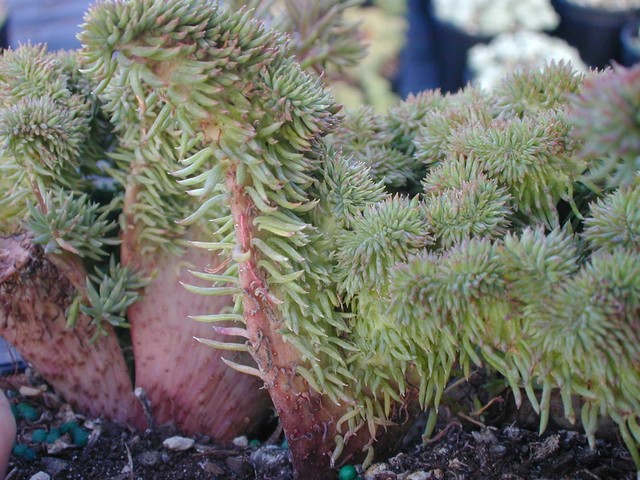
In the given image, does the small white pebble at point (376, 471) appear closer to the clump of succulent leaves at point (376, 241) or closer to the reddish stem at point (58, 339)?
the clump of succulent leaves at point (376, 241)

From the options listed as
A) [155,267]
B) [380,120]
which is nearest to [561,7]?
[380,120]

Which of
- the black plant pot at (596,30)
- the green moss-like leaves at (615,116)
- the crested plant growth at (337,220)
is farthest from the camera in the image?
the black plant pot at (596,30)

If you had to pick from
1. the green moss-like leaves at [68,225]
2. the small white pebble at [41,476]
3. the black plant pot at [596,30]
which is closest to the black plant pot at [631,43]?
the black plant pot at [596,30]

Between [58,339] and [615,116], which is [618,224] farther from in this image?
[58,339]

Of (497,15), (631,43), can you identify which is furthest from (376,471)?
(497,15)

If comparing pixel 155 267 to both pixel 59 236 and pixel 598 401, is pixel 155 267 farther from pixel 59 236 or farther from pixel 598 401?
pixel 598 401

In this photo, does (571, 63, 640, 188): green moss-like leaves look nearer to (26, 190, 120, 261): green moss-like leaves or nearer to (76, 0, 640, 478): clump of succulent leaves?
(76, 0, 640, 478): clump of succulent leaves

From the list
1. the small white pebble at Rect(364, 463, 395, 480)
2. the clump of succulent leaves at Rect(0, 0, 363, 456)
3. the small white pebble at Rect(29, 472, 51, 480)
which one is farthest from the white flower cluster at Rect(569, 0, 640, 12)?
the small white pebble at Rect(29, 472, 51, 480)
